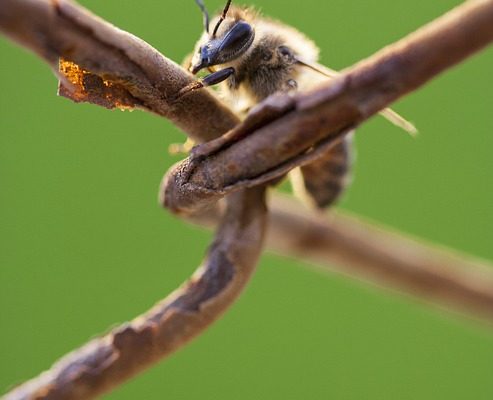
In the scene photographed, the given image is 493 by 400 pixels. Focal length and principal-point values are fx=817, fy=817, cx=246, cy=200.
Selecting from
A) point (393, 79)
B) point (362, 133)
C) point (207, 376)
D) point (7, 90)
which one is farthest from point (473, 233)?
point (393, 79)

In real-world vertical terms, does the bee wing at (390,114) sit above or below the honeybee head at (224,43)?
below

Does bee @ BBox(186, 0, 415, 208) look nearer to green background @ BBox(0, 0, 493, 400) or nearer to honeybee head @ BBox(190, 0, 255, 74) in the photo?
honeybee head @ BBox(190, 0, 255, 74)

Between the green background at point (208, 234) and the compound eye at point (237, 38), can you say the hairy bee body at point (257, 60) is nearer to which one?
the compound eye at point (237, 38)

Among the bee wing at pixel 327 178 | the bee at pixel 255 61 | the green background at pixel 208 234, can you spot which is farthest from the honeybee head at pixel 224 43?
the green background at pixel 208 234

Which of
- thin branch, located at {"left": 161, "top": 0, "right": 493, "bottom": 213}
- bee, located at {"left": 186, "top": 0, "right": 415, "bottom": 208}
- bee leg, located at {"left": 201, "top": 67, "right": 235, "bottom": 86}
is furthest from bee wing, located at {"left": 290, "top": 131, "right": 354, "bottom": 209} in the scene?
thin branch, located at {"left": 161, "top": 0, "right": 493, "bottom": 213}

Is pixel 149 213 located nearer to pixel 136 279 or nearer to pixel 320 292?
pixel 136 279
